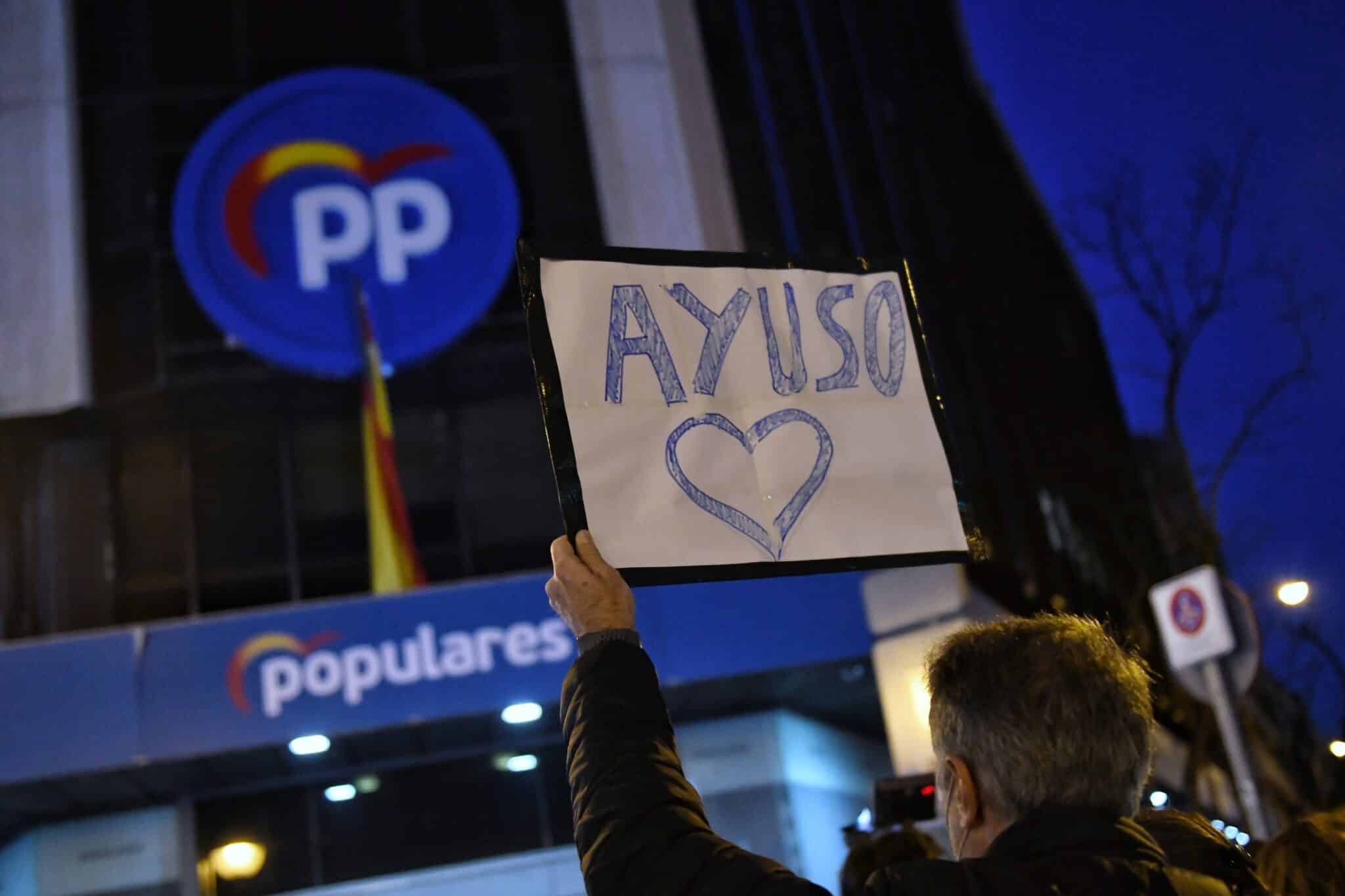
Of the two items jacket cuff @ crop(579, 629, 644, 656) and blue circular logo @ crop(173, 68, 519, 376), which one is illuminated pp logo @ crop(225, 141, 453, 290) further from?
jacket cuff @ crop(579, 629, 644, 656)

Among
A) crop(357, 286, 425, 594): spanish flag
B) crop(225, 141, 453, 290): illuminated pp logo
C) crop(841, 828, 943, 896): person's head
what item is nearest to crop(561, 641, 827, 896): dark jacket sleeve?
crop(841, 828, 943, 896): person's head

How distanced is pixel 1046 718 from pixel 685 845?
0.49 m

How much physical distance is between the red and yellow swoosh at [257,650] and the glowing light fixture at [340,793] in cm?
233

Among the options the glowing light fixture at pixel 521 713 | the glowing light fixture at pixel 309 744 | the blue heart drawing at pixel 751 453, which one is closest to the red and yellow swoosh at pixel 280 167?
Result: the glowing light fixture at pixel 309 744

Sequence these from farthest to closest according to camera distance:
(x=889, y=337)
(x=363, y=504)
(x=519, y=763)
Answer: (x=363, y=504) → (x=519, y=763) → (x=889, y=337)

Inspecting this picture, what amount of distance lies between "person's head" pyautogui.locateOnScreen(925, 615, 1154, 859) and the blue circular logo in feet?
41.9

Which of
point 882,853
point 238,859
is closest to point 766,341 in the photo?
point 882,853

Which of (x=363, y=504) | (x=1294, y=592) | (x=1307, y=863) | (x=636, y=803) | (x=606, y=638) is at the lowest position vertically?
(x=1307, y=863)

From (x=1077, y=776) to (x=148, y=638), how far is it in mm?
10848

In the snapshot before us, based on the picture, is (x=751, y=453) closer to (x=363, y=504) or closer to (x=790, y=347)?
(x=790, y=347)

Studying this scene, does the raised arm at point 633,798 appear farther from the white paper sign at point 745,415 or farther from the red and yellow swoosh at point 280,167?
the red and yellow swoosh at point 280,167

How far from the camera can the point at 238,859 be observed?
13.1 meters

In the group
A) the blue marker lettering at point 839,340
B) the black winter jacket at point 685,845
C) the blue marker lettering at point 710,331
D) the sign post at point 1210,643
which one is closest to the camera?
the black winter jacket at point 685,845

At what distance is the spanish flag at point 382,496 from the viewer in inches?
533
